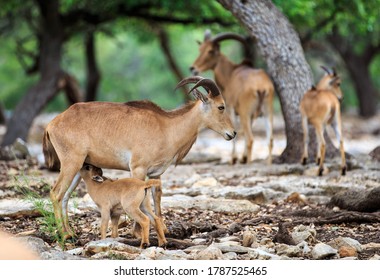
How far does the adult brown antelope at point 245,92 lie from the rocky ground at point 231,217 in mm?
594

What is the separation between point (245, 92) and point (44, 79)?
301 inches

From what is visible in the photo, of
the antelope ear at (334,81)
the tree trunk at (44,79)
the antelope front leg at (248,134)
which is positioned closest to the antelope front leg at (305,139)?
the antelope ear at (334,81)

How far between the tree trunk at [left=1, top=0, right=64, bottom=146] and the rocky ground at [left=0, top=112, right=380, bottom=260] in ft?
17.4

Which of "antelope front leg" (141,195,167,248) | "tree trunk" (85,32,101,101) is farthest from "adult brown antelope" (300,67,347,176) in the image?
"tree trunk" (85,32,101,101)

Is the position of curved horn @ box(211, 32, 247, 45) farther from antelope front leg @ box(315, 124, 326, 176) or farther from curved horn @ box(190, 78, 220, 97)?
curved horn @ box(190, 78, 220, 97)

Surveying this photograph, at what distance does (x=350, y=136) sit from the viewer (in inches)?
944

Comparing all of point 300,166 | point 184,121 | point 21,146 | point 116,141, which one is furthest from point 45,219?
point 21,146

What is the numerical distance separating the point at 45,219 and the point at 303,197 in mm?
3836

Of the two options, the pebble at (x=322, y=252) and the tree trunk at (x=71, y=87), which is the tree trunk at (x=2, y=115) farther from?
the pebble at (x=322, y=252)

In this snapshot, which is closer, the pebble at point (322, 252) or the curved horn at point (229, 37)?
the pebble at point (322, 252)

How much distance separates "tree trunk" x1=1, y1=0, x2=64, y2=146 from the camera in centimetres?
1981

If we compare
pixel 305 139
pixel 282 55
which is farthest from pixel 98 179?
pixel 282 55

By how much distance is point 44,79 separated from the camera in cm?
2050

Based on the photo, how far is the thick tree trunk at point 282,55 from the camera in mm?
13625
